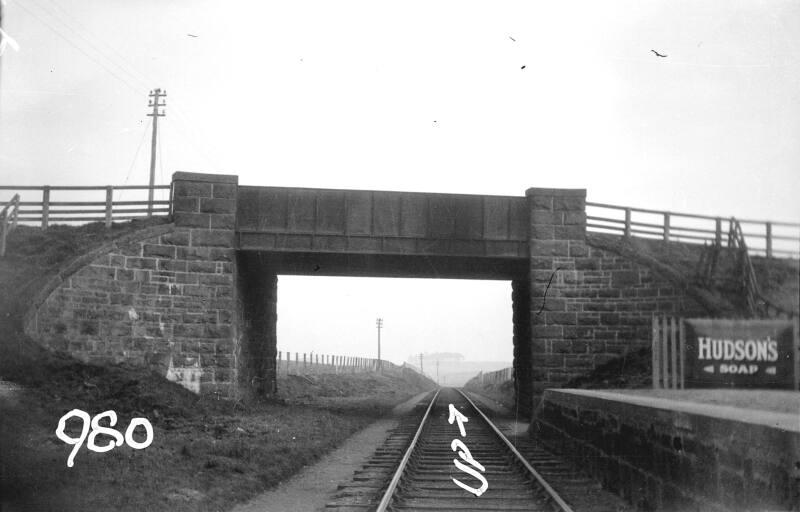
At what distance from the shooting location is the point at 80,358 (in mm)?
18703

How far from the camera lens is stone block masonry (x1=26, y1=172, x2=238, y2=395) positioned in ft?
62.3

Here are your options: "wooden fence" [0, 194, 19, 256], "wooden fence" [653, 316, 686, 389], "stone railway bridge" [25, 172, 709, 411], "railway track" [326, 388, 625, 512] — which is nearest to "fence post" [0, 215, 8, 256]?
"wooden fence" [0, 194, 19, 256]

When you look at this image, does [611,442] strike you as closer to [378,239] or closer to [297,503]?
[297,503]

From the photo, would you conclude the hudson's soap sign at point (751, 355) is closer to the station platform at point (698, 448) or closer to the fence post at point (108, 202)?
the station platform at point (698, 448)

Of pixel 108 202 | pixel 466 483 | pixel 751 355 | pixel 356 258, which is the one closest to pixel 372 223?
pixel 356 258

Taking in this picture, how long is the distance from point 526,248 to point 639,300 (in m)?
3.36

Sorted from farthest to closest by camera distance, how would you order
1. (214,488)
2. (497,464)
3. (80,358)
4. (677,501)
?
(80,358) < (497,464) < (214,488) < (677,501)

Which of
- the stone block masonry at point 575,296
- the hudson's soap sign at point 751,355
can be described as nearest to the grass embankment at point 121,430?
the stone block masonry at point 575,296

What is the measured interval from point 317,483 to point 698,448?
5.56 m

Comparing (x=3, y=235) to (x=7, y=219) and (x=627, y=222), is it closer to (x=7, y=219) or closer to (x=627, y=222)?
(x=7, y=219)

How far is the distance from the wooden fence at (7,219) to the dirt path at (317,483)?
10569 mm

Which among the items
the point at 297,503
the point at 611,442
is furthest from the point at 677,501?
the point at 297,503

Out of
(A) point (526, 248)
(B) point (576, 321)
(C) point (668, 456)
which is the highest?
(A) point (526, 248)

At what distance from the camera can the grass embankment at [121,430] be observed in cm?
859
